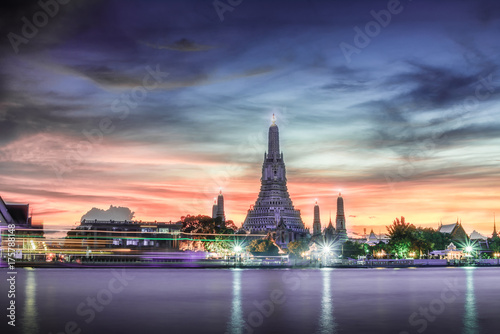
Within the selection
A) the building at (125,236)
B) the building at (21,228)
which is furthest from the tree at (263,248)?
the building at (21,228)

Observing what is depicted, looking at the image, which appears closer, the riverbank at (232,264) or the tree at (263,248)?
the riverbank at (232,264)

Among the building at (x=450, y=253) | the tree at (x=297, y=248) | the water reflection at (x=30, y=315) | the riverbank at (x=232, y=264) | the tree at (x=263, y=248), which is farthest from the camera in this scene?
the tree at (x=297, y=248)

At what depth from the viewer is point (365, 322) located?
Result: 116 ft

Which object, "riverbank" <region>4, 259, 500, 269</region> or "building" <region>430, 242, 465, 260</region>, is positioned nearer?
"riverbank" <region>4, 259, 500, 269</region>

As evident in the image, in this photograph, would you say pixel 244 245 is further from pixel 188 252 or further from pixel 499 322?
pixel 499 322

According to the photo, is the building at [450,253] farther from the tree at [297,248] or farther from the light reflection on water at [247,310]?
the light reflection on water at [247,310]

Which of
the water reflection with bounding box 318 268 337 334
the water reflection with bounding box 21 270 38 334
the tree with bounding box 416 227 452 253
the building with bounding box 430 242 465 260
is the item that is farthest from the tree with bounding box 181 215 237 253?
the water reflection with bounding box 318 268 337 334

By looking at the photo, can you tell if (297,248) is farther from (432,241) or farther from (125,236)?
(125,236)

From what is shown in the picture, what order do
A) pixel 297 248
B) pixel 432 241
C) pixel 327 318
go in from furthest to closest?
pixel 432 241 → pixel 297 248 → pixel 327 318

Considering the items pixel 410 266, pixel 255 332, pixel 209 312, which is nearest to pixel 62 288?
pixel 209 312

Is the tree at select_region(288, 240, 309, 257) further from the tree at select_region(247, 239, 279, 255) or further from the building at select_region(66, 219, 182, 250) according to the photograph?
the building at select_region(66, 219, 182, 250)

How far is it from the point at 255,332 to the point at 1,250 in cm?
10152

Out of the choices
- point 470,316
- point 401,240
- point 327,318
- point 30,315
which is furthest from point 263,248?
point 30,315

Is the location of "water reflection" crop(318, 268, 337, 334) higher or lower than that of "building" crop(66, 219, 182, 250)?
lower
